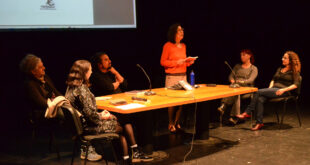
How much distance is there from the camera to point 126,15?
5.58m

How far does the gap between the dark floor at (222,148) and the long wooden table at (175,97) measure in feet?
2.19

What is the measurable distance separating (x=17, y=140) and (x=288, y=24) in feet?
19.6

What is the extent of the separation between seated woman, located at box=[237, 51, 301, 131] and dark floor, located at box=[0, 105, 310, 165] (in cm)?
27

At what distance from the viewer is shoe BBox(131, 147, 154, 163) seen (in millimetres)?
3588

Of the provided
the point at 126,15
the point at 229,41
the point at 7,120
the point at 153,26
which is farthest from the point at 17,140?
the point at 229,41

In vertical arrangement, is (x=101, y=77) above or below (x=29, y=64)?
below

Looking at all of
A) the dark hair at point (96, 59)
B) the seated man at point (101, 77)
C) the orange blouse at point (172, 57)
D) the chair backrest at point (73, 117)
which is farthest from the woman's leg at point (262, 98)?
the chair backrest at point (73, 117)

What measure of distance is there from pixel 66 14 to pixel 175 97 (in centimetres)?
223

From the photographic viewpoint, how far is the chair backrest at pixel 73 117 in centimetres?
293

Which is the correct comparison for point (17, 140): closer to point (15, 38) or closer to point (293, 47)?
point (15, 38)

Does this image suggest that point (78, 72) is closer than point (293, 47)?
Yes

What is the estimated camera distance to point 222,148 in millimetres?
4160

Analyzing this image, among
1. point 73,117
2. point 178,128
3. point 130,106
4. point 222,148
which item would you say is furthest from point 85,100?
point 178,128

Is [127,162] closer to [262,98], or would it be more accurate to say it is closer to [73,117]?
[73,117]
